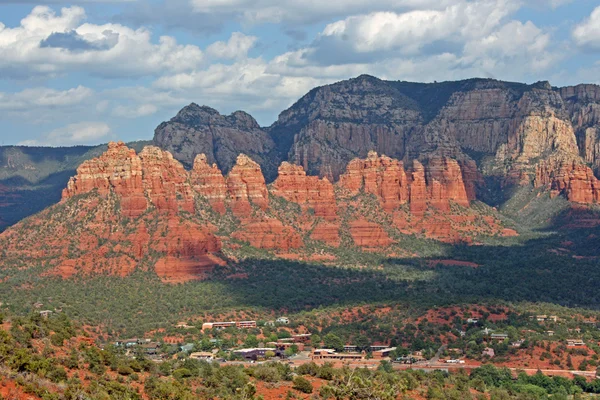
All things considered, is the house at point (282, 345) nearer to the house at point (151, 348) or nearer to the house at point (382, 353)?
the house at point (382, 353)

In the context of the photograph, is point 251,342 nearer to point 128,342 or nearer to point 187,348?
point 187,348

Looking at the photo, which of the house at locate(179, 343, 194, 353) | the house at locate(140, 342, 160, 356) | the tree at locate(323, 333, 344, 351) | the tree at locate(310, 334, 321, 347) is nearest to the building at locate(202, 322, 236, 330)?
the house at locate(179, 343, 194, 353)

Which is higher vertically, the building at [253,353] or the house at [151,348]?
the house at [151,348]

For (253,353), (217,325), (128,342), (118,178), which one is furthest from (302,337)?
(118,178)

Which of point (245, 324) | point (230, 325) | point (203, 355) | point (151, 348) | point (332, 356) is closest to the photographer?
point (203, 355)

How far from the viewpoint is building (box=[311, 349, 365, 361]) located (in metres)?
130

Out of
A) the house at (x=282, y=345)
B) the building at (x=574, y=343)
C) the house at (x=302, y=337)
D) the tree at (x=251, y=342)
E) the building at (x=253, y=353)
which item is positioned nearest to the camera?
the building at (x=253, y=353)

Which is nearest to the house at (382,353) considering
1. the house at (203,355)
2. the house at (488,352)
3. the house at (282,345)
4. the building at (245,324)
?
the house at (282,345)

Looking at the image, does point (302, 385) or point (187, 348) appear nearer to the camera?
point (302, 385)

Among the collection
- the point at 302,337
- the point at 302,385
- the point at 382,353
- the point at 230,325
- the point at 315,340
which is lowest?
the point at 382,353

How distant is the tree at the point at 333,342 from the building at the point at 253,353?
7.25m

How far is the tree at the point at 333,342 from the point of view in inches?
5447

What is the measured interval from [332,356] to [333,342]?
8769 millimetres

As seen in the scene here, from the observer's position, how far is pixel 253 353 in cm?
13238
